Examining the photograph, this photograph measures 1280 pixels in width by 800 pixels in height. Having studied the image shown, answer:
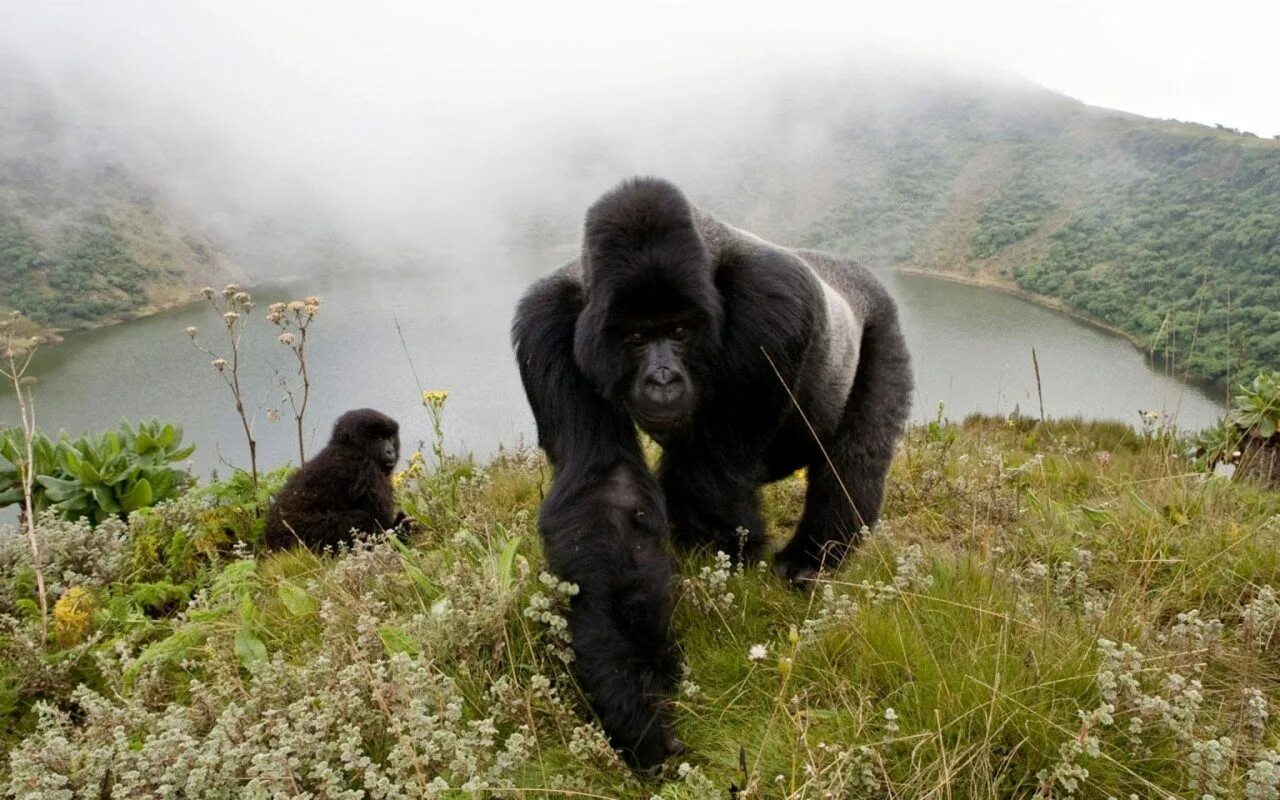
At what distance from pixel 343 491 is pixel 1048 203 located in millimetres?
39404

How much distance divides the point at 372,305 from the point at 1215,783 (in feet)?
88.8

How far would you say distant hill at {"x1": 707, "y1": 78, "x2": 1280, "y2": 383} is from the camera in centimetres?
1848

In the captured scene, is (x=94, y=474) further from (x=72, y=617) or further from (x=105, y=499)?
(x=72, y=617)

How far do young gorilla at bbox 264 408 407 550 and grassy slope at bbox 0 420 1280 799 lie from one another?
1.42 meters

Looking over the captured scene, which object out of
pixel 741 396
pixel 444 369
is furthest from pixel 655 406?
pixel 444 369

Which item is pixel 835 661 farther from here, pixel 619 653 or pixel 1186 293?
pixel 1186 293

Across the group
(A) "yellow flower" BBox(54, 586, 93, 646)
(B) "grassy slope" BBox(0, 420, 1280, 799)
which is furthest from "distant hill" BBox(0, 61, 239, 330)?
(B) "grassy slope" BBox(0, 420, 1280, 799)

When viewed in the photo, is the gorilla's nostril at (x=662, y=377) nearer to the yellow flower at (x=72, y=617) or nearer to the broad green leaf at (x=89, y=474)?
the yellow flower at (x=72, y=617)

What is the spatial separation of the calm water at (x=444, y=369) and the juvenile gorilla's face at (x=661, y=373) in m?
7.83

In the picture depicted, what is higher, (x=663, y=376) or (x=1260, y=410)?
(x=663, y=376)

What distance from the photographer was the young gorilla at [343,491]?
194 inches

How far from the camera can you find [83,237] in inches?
1275

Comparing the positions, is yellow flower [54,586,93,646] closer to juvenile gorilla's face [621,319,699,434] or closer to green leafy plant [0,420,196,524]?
green leafy plant [0,420,196,524]

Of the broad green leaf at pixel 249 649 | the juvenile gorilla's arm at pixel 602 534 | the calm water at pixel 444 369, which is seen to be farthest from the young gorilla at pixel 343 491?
the calm water at pixel 444 369
